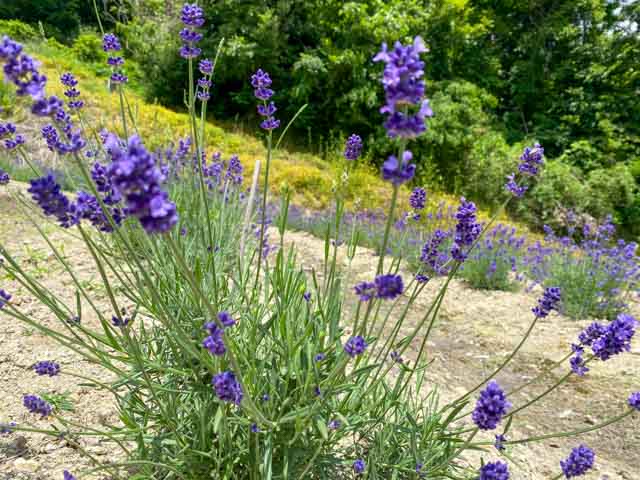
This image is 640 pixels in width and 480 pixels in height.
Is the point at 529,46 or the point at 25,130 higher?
the point at 529,46

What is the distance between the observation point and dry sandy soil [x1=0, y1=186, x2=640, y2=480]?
1.70 m

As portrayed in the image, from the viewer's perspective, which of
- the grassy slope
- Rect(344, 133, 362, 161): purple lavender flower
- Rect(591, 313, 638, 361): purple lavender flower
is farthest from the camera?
the grassy slope

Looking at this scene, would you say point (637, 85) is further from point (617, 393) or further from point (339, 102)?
point (617, 393)

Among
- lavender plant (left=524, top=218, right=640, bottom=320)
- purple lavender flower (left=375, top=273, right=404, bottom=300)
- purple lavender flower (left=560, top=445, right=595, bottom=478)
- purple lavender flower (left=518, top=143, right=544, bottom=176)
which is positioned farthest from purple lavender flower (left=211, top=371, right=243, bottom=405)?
lavender plant (left=524, top=218, right=640, bottom=320)

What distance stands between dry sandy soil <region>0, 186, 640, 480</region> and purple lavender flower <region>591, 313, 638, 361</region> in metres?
0.92

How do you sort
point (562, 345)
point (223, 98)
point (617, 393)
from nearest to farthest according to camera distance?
point (617, 393) < point (562, 345) < point (223, 98)

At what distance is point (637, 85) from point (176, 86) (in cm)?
1563

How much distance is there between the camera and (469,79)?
46.9 ft

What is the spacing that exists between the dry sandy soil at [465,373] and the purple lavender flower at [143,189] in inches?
55.7

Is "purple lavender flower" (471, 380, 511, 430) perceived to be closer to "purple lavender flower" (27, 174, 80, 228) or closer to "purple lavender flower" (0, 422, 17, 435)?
"purple lavender flower" (27, 174, 80, 228)

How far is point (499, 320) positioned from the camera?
3.90 metres

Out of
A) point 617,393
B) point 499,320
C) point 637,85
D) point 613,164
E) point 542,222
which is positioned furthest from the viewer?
point 637,85

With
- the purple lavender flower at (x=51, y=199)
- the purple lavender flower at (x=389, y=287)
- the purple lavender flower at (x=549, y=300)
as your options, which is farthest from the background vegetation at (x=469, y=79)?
the purple lavender flower at (x=389, y=287)

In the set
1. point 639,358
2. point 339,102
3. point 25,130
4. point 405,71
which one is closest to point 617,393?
point 639,358
